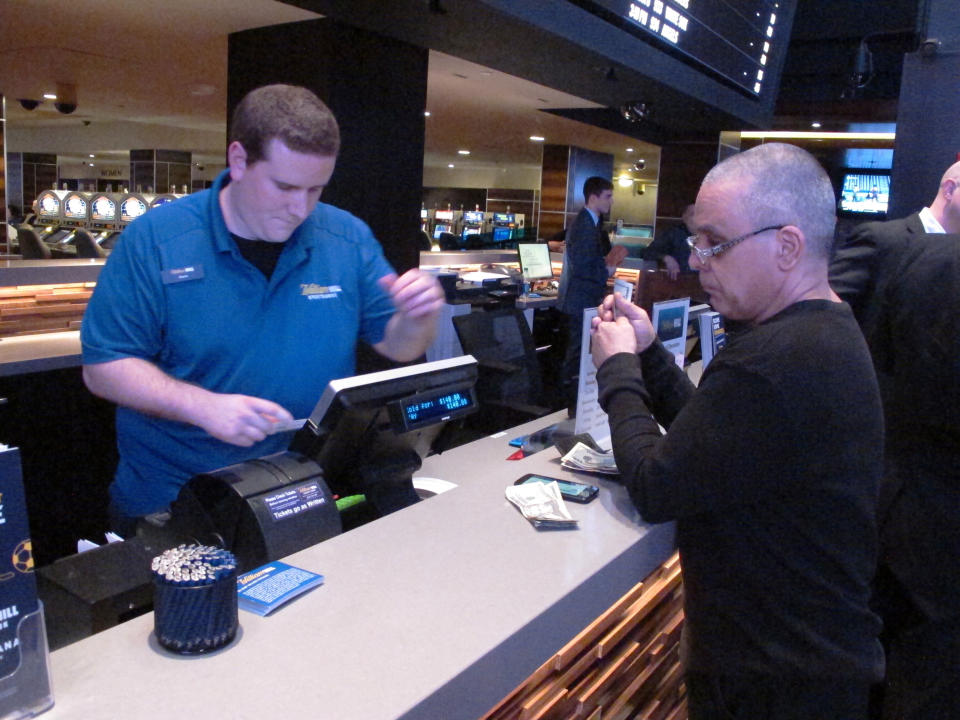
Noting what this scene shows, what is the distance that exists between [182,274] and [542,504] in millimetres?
853

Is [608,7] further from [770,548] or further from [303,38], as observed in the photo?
[770,548]

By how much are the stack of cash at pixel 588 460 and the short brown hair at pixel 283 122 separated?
2.85 feet

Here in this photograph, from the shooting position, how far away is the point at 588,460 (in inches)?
71.1

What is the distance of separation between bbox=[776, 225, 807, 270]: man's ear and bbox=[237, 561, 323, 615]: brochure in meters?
0.87

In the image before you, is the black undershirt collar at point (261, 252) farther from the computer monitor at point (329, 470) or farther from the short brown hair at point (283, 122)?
the computer monitor at point (329, 470)

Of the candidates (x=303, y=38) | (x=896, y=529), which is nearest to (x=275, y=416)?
(x=896, y=529)

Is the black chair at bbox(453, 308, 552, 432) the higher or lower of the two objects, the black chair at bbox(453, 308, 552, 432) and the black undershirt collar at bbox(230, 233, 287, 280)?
the lower

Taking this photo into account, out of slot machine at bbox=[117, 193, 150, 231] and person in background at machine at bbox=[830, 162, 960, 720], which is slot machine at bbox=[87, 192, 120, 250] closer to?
slot machine at bbox=[117, 193, 150, 231]

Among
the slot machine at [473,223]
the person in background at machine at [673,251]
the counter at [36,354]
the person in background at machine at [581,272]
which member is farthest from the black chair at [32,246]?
the slot machine at [473,223]

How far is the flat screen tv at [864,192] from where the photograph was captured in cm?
885

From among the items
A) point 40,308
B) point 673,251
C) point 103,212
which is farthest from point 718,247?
point 103,212

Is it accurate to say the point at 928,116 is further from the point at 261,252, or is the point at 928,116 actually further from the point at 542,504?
the point at 261,252

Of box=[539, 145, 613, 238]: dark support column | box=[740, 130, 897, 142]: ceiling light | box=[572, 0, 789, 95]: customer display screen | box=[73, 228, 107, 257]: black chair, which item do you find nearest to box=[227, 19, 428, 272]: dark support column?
box=[572, 0, 789, 95]: customer display screen

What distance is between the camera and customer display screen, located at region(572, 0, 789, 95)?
4035 mm
